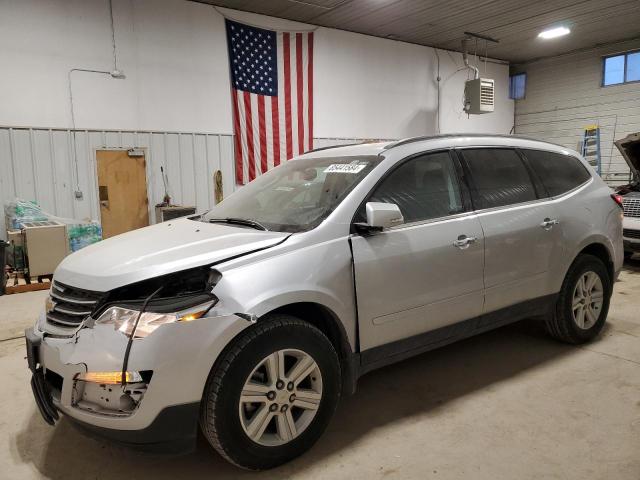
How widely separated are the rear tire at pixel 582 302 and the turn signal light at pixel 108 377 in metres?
2.83

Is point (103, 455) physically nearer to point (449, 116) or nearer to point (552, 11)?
point (552, 11)

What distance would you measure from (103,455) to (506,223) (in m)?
2.54

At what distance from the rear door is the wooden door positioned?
6.41m

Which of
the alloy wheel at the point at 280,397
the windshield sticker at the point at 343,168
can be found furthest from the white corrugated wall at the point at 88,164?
the alloy wheel at the point at 280,397

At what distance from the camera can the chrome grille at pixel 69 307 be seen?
2.00m

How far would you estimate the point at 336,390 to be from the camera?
89.0 inches

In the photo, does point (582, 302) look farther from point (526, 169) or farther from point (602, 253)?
point (526, 169)

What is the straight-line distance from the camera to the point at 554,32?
35.3 feet

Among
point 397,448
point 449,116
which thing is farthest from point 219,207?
point 449,116

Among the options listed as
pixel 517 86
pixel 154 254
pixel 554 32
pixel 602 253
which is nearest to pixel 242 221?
pixel 154 254

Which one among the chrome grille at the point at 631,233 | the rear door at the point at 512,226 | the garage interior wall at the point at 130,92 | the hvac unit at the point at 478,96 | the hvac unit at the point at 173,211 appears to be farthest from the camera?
the hvac unit at the point at 478,96

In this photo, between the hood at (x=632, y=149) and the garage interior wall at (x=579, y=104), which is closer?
the hood at (x=632, y=149)

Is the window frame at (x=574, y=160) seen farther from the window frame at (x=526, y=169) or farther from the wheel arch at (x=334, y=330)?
the wheel arch at (x=334, y=330)

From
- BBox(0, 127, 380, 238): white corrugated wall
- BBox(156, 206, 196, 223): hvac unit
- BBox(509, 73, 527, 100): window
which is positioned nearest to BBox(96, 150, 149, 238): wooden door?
BBox(0, 127, 380, 238): white corrugated wall
